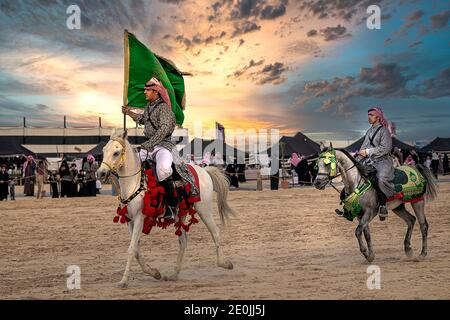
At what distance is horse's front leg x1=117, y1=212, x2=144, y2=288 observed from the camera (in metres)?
7.79

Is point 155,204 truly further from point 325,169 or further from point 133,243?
point 325,169

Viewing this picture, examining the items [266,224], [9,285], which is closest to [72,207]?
[266,224]

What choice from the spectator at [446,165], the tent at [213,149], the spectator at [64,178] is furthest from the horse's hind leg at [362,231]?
the spectator at [446,165]

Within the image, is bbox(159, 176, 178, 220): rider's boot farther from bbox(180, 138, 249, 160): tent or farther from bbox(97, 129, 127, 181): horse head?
bbox(180, 138, 249, 160): tent

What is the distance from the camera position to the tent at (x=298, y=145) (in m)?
40.7

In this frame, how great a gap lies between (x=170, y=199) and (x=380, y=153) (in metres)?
4.33

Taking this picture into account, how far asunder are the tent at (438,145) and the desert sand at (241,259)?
29287mm

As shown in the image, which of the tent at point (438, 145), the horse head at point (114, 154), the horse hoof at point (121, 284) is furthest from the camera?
the tent at point (438, 145)

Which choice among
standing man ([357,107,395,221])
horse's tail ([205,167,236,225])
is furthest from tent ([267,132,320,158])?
horse's tail ([205,167,236,225])

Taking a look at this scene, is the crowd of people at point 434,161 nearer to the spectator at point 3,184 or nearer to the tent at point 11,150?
the spectator at point 3,184

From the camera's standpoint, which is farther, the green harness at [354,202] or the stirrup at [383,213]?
the stirrup at [383,213]

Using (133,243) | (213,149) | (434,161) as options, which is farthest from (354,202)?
(434,161)

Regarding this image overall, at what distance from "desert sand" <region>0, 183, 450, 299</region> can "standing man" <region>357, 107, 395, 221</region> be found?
1296mm

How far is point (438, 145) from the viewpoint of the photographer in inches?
1831
